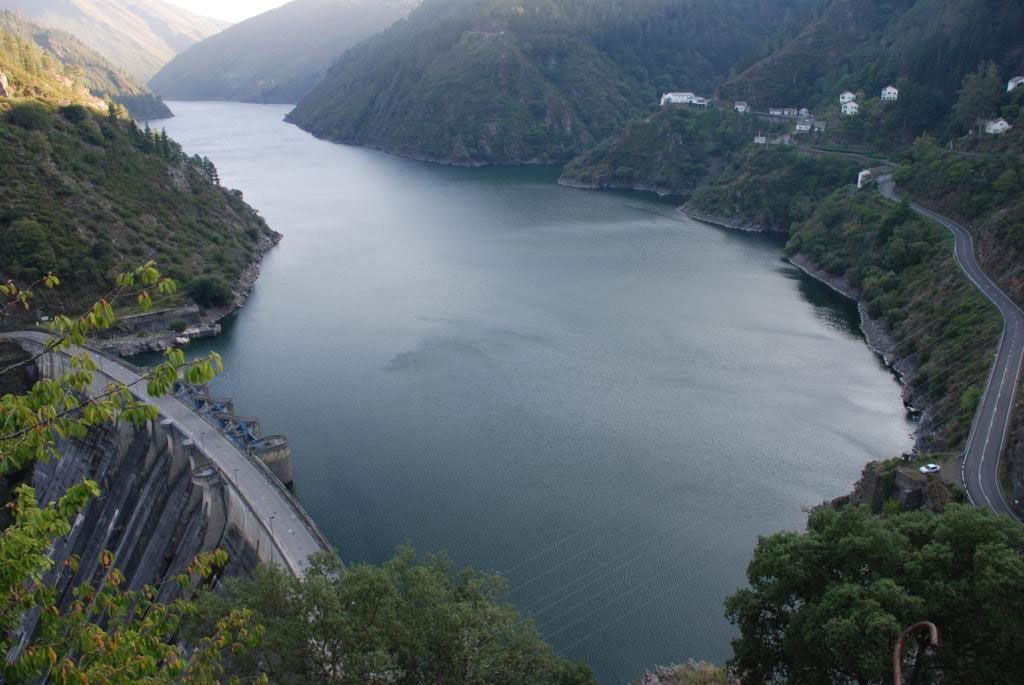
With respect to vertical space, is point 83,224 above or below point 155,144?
below

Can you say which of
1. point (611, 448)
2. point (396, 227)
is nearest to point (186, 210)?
point (396, 227)

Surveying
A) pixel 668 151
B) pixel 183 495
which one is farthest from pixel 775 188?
pixel 183 495

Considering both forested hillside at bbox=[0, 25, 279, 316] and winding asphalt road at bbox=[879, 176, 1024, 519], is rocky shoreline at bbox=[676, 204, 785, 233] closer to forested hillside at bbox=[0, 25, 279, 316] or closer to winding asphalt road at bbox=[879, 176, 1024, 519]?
winding asphalt road at bbox=[879, 176, 1024, 519]

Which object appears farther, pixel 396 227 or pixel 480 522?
pixel 396 227

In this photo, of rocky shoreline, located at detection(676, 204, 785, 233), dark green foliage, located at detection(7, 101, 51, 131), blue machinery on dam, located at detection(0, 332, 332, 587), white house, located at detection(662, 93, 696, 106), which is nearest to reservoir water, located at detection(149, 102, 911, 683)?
rocky shoreline, located at detection(676, 204, 785, 233)

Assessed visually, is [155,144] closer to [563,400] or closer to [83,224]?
[83,224]

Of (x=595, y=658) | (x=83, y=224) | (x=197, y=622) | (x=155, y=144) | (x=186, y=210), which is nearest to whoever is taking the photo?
(x=197, y=622)
